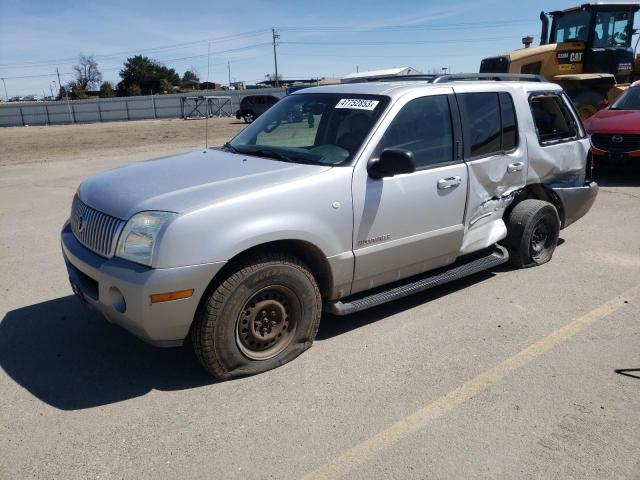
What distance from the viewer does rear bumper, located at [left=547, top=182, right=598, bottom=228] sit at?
224 inches

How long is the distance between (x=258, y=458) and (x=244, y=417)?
0.38 metres

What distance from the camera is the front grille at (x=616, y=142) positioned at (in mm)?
9773

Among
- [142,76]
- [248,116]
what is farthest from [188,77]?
[248,116]

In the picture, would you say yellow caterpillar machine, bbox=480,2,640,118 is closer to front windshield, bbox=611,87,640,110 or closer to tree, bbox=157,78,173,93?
front windshield, bbox=611,87,640,110

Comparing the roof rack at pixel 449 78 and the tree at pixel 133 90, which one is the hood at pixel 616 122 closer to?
the roof rack at pixel 449 78

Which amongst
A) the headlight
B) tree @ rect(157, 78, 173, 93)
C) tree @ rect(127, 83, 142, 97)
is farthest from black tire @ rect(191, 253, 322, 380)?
tree @ rect(157, 78, 173, 93)

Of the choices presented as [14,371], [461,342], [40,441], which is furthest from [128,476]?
[461,342]

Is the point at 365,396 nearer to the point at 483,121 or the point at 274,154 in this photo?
the point at 274,154

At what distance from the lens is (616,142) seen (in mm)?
10000

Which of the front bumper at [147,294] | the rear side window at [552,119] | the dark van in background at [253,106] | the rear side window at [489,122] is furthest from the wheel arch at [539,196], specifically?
the dark van in background at [253,106]

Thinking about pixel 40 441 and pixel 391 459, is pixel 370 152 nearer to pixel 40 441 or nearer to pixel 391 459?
pixel 391 459

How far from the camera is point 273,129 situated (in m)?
4.71

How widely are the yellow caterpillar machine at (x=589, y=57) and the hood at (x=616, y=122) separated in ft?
12.5

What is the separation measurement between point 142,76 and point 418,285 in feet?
262
